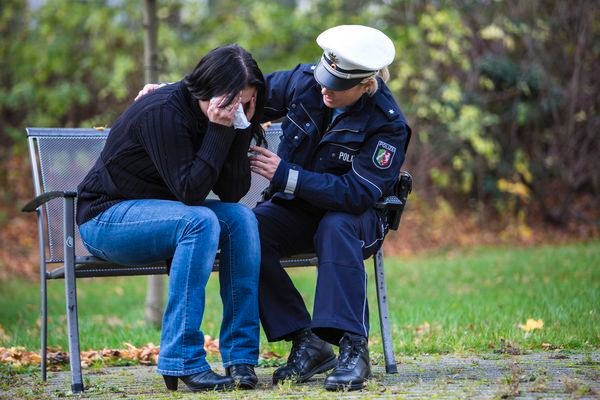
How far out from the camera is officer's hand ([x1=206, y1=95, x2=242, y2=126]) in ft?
11.8

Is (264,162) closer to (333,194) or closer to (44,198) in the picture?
(333,194)

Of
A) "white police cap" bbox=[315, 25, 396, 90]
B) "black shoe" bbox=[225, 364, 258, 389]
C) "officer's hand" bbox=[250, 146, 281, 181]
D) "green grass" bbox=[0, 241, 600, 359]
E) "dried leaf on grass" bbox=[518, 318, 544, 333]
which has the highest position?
"white police cap" bbox=[315, 25, 396, 90]

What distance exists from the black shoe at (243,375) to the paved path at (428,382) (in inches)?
2.2

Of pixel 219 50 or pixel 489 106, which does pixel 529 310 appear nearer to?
pixel 219 50

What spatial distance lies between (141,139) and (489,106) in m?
10.8

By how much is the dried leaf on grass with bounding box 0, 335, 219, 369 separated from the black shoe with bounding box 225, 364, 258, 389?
1.07 meters

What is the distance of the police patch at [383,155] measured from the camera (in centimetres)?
390

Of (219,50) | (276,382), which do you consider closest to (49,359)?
(276,382)

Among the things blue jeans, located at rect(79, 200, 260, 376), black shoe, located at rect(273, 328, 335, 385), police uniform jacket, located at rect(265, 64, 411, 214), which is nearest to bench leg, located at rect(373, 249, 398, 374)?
black shoe, located at rect(273, 328, 335, 385)

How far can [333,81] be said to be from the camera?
385 cm

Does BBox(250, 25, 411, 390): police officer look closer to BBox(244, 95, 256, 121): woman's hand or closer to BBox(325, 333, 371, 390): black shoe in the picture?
BBox(325, 333, 371, 390): black shoe

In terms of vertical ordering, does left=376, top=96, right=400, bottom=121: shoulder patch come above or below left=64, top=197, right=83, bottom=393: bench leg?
above

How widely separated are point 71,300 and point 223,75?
1.11m

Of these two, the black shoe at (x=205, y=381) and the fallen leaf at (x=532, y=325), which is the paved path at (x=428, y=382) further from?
the fallen leaf at (x=532, y=325)
